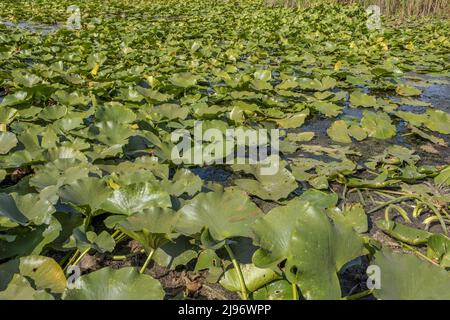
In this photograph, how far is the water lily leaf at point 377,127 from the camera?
93.6 inches

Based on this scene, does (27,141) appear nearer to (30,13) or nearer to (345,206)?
(345,206)

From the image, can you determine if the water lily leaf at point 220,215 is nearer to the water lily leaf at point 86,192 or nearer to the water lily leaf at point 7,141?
the water lily leaf at point 86,192

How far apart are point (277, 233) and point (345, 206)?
2.49 ft

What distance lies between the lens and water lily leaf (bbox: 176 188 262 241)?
3.60 ft

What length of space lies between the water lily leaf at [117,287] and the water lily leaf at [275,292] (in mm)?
285

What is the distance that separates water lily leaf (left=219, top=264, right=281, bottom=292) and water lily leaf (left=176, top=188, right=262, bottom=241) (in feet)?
0.35

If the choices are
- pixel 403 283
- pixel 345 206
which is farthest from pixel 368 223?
pixel 403 283

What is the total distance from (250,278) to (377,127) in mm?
1683

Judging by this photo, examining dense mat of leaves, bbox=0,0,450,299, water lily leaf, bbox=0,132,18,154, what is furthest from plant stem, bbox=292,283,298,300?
water lily leaf, bbox=0,132,18,154

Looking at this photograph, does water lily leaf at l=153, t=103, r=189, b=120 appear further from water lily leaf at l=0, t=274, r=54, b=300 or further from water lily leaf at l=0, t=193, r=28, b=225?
water lily leaf at l=0, t=274, r=54, b=300

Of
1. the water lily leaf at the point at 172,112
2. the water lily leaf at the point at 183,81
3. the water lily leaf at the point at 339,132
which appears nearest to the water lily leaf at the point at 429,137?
the water lily leaf at the point at 339,132

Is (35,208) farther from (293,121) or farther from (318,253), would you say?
(293,121)
